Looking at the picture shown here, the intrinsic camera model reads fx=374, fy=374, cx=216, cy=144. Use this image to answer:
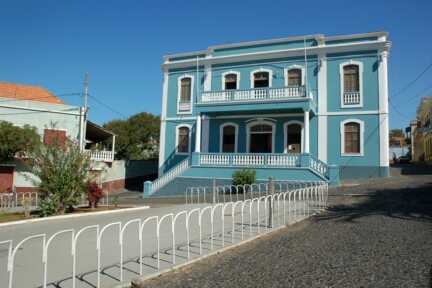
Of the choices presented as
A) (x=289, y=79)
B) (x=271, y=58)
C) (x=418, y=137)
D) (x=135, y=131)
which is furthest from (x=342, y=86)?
(x=418, y=137)

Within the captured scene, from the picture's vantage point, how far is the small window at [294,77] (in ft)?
74.2

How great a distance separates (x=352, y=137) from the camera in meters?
21.1

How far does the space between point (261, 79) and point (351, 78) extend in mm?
5396

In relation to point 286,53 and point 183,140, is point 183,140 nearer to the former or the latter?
point 183,140

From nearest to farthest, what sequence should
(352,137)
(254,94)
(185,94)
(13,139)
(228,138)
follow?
(13,139) < (352,137) < (254,94) < (228,138) < (185,94)

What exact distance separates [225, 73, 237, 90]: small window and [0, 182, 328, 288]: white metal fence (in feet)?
46.5

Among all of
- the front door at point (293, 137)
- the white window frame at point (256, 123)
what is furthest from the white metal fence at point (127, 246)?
the white window frame at point (256, 123)

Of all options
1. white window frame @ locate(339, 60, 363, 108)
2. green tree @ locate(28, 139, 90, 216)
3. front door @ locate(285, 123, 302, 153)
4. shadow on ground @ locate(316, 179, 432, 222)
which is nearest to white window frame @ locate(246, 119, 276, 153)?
front door @ locate(285, 123, 302, 153)

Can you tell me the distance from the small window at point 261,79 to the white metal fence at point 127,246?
13290mm

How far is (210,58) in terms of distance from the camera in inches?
971

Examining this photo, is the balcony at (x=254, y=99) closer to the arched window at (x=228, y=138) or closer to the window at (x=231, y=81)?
the arched window at (x=228, y=138)

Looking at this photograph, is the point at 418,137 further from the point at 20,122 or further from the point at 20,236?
the point at 20,236

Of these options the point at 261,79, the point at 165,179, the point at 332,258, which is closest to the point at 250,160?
the point at 165,179

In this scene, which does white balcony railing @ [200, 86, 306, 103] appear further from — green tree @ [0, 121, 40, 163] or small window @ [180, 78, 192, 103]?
green tree @ [0, 121, 40, 163]
